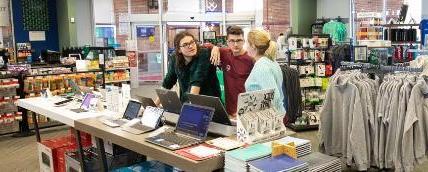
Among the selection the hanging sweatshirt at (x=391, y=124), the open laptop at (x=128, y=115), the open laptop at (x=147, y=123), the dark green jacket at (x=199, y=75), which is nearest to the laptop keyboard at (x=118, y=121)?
the open laptop at (x=128, y=115)

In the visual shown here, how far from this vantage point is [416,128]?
4.25 metres

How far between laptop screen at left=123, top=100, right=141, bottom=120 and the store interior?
0.01 meters

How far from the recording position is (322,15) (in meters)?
11.1

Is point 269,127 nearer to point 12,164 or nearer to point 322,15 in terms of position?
point 12,164

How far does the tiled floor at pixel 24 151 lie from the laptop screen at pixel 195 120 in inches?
85.8

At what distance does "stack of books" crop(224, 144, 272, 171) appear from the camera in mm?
2480

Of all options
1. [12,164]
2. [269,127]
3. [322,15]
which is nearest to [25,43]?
[12,164]

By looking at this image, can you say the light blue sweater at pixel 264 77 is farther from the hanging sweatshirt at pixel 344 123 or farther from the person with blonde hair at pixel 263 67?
the hanging sweatshirt at pixel 344 123

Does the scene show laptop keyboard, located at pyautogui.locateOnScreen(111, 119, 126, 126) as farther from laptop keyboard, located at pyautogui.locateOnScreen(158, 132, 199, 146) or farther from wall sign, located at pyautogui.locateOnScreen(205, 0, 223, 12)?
wall sign, located at pyautogui.locateOnScreen(205, 0, 223, 12)

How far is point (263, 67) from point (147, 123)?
1025mm

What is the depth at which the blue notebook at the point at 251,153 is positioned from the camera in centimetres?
251

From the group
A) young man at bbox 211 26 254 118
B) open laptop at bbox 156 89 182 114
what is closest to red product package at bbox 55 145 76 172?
A: open laptop at bbox 156 89 182 114

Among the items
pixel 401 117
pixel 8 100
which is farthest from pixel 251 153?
pixel 8 100

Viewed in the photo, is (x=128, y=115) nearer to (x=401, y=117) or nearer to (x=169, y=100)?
(x=169, y=100)
